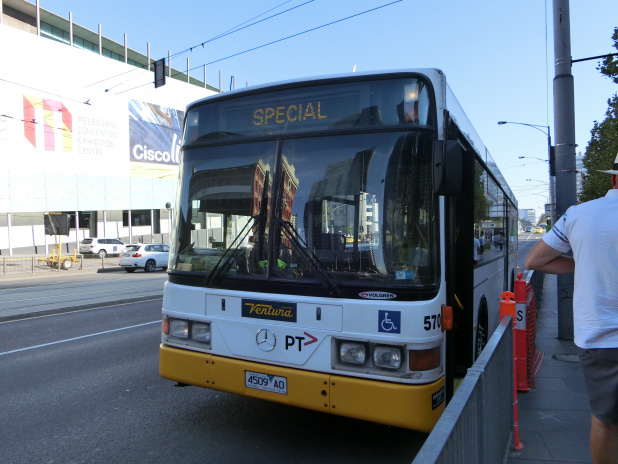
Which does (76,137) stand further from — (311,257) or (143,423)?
(311,257)

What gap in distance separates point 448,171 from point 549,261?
0.96m

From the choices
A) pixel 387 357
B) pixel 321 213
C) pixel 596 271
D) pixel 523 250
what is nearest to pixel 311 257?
pixel 321 213

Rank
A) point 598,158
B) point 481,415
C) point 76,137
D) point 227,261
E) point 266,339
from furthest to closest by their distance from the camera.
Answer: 1. point 76,137
2. point 598,158
3. point 227,261
4. point 266,339
5. point 481,415

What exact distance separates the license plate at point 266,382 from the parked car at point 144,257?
85.1 ft

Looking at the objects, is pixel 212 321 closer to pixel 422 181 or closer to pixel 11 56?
pixel 422 181

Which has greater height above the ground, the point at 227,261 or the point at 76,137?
the point at 76,137

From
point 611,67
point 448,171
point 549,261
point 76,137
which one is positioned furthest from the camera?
point 76,137

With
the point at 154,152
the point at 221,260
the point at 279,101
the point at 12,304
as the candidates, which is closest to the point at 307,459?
the point at 221,260

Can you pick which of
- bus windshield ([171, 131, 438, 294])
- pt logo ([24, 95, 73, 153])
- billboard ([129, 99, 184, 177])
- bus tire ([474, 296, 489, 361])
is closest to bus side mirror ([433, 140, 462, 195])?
bus windshield ([171, 131, 438, 294])

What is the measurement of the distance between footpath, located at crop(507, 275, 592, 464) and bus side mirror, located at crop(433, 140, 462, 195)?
2.08m

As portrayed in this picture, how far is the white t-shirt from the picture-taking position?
252cm

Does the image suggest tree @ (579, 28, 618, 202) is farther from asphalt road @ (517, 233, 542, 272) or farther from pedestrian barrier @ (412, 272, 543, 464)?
pedestrian barrier @ (412, 272, 543, 464)

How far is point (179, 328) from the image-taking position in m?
4.50

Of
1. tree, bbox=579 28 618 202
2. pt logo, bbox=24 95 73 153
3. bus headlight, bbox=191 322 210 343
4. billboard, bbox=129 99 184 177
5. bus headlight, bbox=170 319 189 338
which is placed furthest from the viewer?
billboard, bbox=129 99 184 177
